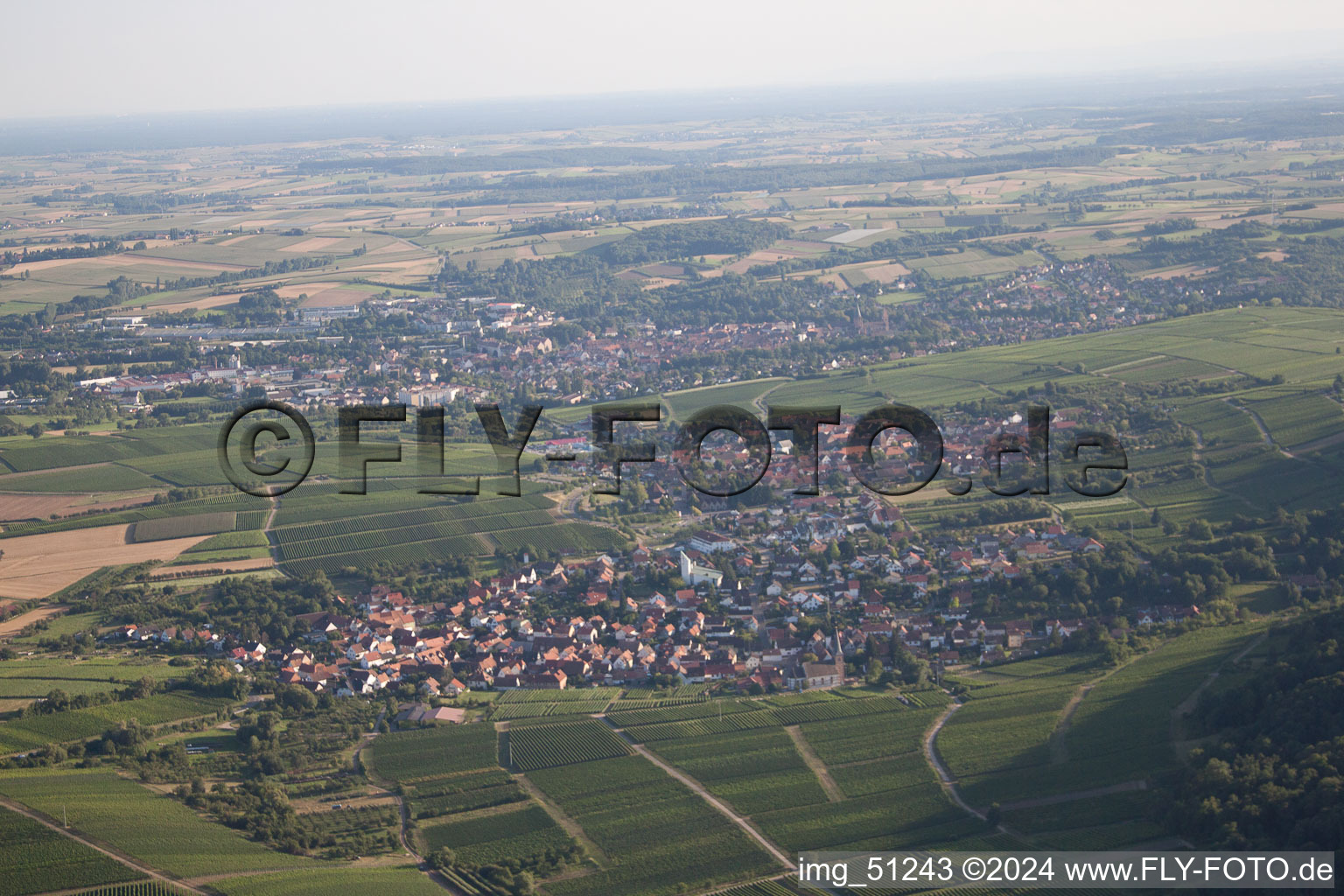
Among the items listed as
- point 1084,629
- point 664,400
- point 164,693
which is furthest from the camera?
point 664,400

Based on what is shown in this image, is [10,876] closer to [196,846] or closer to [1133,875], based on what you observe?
[196,846]

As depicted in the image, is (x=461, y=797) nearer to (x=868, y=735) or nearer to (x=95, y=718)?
(x=868, y=735)

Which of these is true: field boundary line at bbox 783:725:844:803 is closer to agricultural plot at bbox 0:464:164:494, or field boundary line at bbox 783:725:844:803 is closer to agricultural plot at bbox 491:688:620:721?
agricultural plot at bbox 491:688:620:721

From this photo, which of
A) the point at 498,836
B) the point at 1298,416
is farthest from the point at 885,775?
the point at 1298,416

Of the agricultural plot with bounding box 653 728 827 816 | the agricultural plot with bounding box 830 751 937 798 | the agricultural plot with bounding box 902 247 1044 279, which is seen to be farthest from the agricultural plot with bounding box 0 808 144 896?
the agricultural plot with bounding box 902 247 1044 279

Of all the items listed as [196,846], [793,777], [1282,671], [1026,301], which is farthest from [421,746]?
[1026,301]

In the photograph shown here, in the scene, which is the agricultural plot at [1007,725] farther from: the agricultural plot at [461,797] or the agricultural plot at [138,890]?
the agricultural plot at [138,890]
